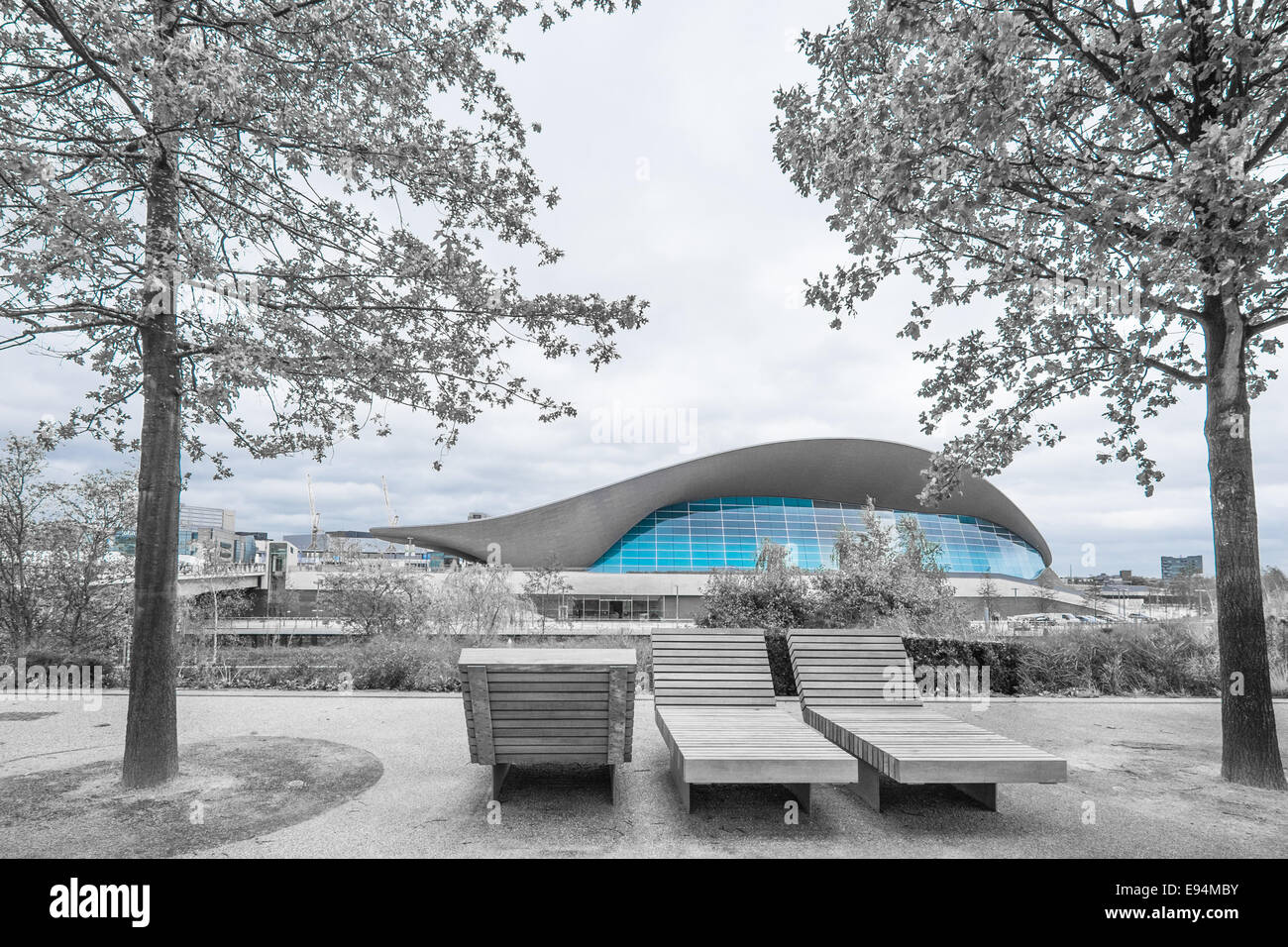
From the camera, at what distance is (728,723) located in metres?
4.94

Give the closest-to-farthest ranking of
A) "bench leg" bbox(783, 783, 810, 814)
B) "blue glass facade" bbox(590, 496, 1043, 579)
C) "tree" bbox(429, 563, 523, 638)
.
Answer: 1. "bench leg" bbox(783, 783, 810, 814)
2. "tree" bbox(429, 563, 523, 638)
3. "blue glass facade" bbox(590, 496, 1043, 579)

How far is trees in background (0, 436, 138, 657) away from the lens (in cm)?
1075

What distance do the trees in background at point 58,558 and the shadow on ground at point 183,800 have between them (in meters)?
6.95

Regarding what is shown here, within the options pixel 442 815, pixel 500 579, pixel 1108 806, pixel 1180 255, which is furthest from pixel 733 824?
pixel 500 579

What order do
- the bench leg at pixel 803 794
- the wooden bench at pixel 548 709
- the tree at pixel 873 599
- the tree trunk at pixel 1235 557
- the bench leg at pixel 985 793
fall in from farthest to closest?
1. the tree at pixel 873 599
2. the tree trunk at pixel 1235 557
3. the bench leg at pixel 985 793
4. the bench leg at pixel 803 794
5. the wooden bench at pixel 548 709

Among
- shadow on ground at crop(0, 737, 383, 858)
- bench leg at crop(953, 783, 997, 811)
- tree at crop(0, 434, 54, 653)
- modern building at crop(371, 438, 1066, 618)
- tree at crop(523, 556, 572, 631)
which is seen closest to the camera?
shadow on ground at crop(0, 737, 383, 858)

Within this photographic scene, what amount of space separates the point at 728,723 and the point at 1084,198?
182 inches

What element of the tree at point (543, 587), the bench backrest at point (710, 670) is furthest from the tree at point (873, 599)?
the tree at point (543, 587)

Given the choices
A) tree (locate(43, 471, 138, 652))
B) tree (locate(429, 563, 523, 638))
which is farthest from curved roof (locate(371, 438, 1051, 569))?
tree (locate(43, 471, 138, 652))

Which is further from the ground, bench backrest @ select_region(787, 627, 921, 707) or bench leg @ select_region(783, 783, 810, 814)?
bench backrest @ select_region(787, 627, 921, 707)

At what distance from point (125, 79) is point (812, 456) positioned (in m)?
39.0

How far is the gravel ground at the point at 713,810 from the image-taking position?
12.7 ft

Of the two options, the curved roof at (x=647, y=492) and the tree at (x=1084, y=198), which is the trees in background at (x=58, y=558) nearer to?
the tree at (x=1084, y=198)

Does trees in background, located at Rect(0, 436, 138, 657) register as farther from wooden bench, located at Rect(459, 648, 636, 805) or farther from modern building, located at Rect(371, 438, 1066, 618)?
modern building, located at Rect(371, 438, 1066, 618)
